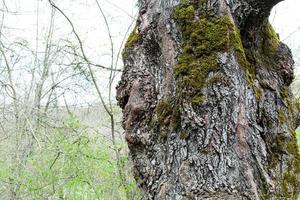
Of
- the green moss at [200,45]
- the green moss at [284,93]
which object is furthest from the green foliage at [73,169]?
the green moss at [200,45]

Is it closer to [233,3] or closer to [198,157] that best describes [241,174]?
[198,157]

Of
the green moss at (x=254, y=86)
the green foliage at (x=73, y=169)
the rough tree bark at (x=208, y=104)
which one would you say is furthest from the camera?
the green foliage at (x=73, y=169)

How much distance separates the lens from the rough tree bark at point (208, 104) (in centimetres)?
189

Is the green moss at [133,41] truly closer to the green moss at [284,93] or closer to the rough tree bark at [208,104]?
the rough tree bark at [208,104]

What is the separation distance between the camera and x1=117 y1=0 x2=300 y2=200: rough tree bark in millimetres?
1894

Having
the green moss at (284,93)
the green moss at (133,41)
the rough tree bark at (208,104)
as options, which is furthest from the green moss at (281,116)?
the green moss at (133,41)

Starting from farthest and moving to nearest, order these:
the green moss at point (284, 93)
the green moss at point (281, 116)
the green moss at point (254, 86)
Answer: the green moss at point (284, 93) < the green moss at point (281, 116) < the green moss at point (254, 86)

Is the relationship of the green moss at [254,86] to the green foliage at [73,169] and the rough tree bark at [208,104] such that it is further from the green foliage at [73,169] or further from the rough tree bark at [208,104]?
the green foliage at [73,169]

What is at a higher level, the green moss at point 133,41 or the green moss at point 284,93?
the green moss at point 133,41

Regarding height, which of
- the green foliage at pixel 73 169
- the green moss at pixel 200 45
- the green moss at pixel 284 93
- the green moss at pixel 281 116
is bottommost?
the green foliage at pixel 73 169

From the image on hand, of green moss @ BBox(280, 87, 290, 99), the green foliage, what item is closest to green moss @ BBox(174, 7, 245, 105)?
green moss @ BBox(280, 87, 290, 99)

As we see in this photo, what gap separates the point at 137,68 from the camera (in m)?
2.27

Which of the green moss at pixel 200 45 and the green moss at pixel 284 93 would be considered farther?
the green moss at pixel 284 93

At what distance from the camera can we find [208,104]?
193cm
